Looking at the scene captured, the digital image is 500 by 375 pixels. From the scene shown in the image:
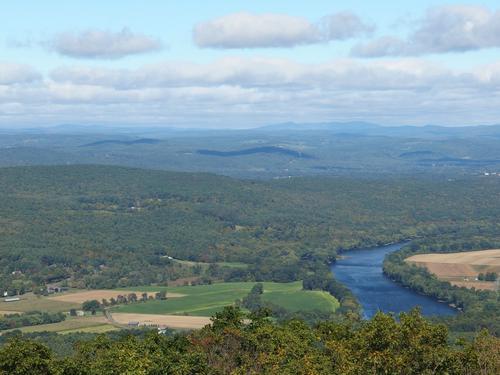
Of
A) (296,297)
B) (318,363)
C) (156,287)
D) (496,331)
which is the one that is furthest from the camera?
(156,287)

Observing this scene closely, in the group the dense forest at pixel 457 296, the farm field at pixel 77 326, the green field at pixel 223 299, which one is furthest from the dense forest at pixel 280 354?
the green field at pixel 223 299

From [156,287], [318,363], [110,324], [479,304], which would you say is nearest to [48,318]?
[110,324]

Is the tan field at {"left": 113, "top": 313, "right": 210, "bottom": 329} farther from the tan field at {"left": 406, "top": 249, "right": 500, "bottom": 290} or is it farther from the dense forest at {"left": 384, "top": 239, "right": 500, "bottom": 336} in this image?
the tan field at {"left": 406, "top": 249, "right": 500, "bottom": 290}

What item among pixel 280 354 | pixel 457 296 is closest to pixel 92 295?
pixel 457 296

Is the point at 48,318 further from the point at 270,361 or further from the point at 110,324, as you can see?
the point at 270,361

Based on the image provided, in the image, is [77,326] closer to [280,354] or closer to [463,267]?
[280,354]

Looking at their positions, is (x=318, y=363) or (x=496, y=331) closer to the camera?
(x=318, y=363)

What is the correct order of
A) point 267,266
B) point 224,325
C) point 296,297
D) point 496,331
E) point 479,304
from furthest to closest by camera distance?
point 267,266 < point 296,297 < point 479,304 < point 496,331 < point 224,325

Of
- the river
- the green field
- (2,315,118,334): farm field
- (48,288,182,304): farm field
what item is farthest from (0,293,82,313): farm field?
the river
